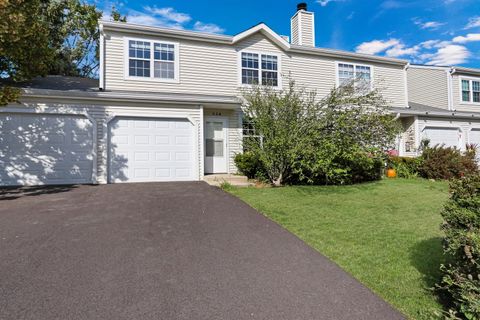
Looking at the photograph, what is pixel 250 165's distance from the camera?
11.2 metres

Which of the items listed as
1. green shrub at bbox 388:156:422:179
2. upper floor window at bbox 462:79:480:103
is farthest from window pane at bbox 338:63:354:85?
upper floor window at bbox 462:79:480:103

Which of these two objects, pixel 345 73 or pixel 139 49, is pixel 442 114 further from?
pixel 139 49

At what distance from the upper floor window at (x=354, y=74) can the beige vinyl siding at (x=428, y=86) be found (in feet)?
14.0

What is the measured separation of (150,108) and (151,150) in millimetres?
1508

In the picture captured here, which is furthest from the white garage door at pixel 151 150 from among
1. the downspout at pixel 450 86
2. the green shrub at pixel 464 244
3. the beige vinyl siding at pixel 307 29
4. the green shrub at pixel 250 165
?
the downspout at pixel 450 86

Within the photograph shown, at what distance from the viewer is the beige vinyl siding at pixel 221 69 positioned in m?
11.7

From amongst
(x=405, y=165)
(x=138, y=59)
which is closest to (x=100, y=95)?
(x=138, y=59)

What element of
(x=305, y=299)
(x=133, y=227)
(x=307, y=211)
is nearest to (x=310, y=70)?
(x=307, y=211)

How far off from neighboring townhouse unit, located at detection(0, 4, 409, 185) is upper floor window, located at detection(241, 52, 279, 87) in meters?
0.04

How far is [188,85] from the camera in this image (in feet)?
41.2

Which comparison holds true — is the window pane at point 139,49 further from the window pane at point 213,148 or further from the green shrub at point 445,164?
the green shrub at point 445,164

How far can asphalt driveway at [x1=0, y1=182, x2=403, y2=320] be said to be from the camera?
9.80 ft

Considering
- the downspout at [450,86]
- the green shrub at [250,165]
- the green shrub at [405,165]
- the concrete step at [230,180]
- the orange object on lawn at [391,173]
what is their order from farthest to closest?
1. the downspout at [450,86]
2. the green shrub at [405,165]
3. the orange object on lawn at [391,173]
4. the green shrub at [250,165]
5. the concrete step at [230,180]

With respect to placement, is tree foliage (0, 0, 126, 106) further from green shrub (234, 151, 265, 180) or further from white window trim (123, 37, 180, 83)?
green shrub (234, 151, 265, 180)
